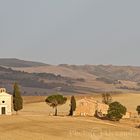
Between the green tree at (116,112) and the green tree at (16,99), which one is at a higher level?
the green tree at (16,99)

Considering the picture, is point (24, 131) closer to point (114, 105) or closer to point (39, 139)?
point (39, 139)

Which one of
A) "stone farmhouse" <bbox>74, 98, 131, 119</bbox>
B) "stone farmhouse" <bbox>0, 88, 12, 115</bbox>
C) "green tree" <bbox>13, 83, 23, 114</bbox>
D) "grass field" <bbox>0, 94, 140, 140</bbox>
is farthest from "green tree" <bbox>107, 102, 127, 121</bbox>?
"stone farmhouse" <bbox>0, 88, 12, 115</bbox>

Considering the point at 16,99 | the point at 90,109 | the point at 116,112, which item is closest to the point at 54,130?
the point at 16,99

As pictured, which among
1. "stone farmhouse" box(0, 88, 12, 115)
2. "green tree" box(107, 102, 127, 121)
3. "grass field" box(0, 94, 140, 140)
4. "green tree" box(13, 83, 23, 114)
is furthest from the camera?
"green tree" box(107, 102, 127, 121)

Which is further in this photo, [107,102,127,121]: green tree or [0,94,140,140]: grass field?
[107,102,127,121]: green tree

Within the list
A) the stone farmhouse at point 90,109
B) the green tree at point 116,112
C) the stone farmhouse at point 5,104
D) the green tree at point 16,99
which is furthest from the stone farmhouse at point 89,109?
the green tree at point 16,99

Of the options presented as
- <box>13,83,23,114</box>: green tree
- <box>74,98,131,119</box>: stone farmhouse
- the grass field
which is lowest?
the grass field

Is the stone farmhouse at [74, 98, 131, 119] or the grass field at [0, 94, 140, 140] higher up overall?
the stone farmhouse at [74, 98, 131, 119]

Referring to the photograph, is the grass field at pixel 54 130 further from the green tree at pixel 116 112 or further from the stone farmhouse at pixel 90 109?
the stone farmhouse at pixel 90 109

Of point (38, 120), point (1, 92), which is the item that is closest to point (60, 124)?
point (38, 120)

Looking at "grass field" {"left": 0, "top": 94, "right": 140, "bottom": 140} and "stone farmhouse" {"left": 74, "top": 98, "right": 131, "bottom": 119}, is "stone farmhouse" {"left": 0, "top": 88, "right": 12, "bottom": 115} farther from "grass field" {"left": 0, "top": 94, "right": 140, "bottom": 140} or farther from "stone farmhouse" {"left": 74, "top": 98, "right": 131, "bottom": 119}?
"stone farmhouse" {"left": 74, "top": 98, "right": 131, "bottom": 119}

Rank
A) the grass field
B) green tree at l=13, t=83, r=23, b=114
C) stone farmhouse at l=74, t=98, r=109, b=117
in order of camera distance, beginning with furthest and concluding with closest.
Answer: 1. stone farmhouse at l=74, t=98, r=109, b=117
2. green tree at l=13, t=83, r=23, b=114
3. the grass field

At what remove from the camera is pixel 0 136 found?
201 ft

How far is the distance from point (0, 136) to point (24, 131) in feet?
20.8
